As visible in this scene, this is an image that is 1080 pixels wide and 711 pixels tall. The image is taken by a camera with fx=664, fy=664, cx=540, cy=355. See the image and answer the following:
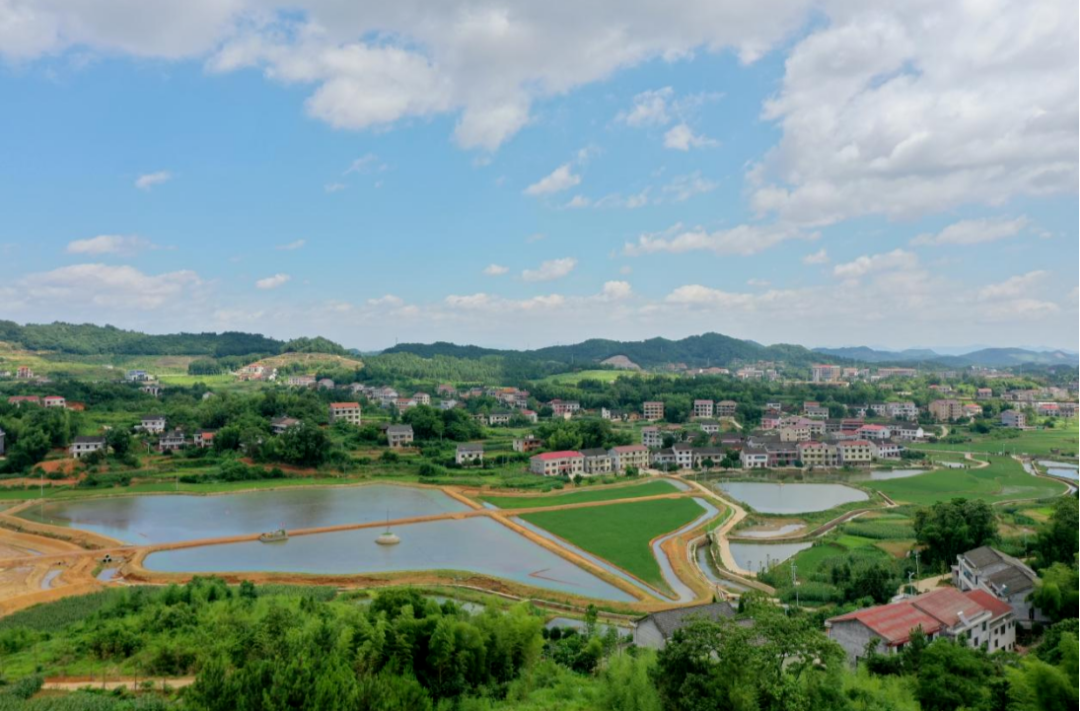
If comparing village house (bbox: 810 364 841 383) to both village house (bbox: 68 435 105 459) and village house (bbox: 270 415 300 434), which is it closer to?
village house (bbox: 270 415 300 434)

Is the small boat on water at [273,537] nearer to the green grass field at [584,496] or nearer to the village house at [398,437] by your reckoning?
the green grass field at [584,496]

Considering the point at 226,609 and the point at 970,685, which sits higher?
the point at 970,685

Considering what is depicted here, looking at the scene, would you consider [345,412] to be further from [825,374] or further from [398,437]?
[825,374]

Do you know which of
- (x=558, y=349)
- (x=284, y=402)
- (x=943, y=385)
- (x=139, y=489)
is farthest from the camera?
(x=558, y=349)

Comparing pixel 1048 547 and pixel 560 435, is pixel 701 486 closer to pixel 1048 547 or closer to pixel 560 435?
pixel 560 435

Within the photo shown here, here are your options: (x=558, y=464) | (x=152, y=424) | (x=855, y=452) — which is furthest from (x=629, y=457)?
(x=152, y=424)

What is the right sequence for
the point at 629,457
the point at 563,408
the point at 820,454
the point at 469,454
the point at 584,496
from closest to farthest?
1. the point at 584,496
2. the point at 469,454
3. the point at 629,457
4. the point at 820,454
5. the point at 563,408

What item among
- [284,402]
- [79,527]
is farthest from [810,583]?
[284,402]
